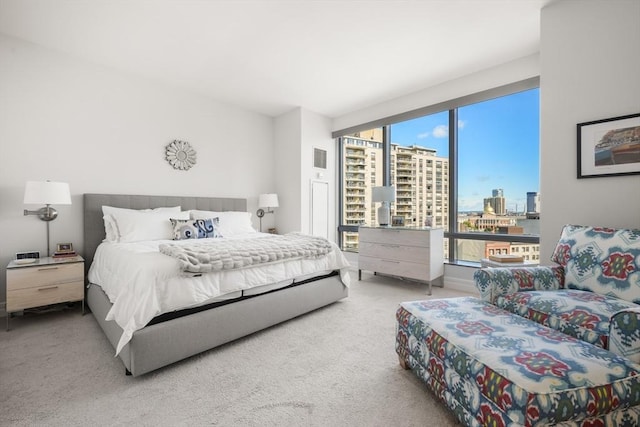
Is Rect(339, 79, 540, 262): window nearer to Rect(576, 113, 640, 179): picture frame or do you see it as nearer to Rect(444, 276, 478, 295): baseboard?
Rect(444, 276, 478, 295): baseboard

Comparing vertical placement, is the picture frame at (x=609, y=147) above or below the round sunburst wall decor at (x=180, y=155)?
below

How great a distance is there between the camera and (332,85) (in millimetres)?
3887

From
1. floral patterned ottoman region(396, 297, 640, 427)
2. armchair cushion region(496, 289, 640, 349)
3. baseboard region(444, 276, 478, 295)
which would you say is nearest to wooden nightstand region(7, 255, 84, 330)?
floral patterned ottoman region(396, 297, 640, 427)

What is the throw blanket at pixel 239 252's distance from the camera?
6.45 feet

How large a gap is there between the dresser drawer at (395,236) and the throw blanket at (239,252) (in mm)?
1181

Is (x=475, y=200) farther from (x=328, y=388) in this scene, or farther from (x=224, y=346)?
(x=224, y=346)

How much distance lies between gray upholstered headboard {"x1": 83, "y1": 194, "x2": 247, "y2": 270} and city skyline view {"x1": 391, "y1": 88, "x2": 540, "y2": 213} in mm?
3486

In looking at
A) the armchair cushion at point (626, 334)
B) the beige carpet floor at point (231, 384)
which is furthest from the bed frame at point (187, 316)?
the armchair cushion at point (626, 334)

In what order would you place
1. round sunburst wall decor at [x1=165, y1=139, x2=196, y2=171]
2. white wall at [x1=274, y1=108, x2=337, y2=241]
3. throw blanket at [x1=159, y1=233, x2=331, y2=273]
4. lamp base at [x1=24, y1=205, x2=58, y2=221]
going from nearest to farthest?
throw blanket at [x1=159, y1=233, x2=331, y2=273], lamp base at [x1=24, y1=205, x2=58, y2=221], round sunburst wall decor at [x1=165, y1=139, x2=196, y2=171], white wall at [x1=274, y1=108, x2=337, y2=241]

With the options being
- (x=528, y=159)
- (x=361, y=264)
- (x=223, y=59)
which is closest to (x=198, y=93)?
(x=223, y=59)

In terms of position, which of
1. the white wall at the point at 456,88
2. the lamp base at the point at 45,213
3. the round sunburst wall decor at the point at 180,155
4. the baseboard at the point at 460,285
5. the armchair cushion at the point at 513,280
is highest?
the white wall at the point at 456,88

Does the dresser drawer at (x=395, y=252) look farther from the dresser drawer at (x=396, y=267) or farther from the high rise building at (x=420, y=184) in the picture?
the high rise building at (x=420, y=184)

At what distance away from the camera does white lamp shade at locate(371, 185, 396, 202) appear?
13.0ft

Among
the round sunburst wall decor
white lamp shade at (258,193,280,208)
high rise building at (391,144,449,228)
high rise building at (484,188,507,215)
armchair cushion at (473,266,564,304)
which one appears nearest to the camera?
armchair cushion at (473,266,564,304)
